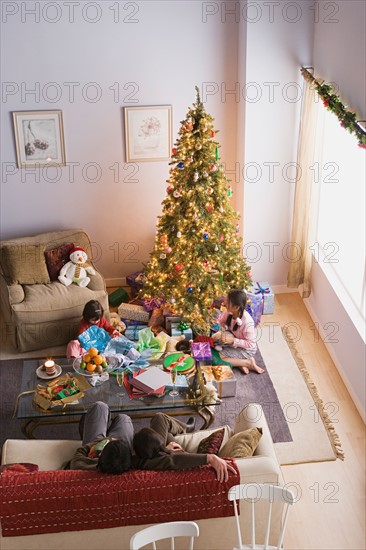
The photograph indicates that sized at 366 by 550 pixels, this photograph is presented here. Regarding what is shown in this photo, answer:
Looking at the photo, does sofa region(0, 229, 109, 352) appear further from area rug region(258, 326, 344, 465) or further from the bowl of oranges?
area rug region(258, 326, 344, 465)

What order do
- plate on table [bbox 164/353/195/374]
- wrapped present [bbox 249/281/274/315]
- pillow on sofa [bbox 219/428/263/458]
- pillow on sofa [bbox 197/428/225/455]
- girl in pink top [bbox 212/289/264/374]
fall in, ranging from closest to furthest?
pillow on sofa [bbox 219/428/263/458] < pillow on sofa [bbox 197/428/225/455] < plate on table [bbox 164/353/195/374] < girl in pink top [bbox 212/289/264/374] < wrapped present [bbox 249/281/274/315]

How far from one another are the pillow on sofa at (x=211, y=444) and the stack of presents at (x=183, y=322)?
1225mm

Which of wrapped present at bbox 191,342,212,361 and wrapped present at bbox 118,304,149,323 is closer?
wrapped present at bbox 191,342,212,361

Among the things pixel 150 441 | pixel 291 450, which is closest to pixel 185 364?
pixel 291 450

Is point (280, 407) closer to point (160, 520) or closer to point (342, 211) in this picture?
point (342, 211)

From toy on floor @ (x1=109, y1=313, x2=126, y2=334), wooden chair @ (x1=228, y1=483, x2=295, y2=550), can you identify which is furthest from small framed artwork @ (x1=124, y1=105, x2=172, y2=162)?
wooden chair @ (x1=228, y1=483, x2=295, y2=550)

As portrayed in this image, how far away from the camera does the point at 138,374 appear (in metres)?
5.97

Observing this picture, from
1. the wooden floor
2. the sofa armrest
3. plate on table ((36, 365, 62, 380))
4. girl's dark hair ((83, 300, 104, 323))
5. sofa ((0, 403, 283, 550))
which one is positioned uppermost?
the sofa armrest

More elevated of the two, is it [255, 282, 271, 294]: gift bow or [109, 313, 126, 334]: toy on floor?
[255, 282, 271, 294]: gift bow

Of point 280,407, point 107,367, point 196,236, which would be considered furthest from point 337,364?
point 107,367

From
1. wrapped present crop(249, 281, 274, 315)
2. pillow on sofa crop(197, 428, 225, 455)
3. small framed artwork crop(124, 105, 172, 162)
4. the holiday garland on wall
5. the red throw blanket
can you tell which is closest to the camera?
the red throw blanket

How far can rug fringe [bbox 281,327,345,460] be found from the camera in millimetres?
5909

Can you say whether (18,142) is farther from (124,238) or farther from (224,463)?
(224,463)

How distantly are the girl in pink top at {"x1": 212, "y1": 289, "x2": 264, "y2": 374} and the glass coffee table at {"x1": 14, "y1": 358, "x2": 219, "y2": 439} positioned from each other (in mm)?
880
